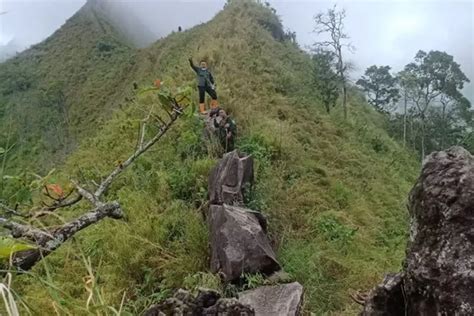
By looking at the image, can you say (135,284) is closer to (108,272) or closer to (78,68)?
(108,272)

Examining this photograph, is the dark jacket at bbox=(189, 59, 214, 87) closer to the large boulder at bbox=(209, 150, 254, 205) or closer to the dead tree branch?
the large boulder at bbox=(209, 150, 254, 205)

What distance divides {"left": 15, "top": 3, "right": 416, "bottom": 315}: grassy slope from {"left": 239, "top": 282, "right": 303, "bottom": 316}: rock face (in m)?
0.59

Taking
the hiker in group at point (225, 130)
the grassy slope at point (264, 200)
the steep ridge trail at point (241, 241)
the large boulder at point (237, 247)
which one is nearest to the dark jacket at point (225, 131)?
the hiker in group at point (225, 130)

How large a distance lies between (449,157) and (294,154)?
7384 millimetres

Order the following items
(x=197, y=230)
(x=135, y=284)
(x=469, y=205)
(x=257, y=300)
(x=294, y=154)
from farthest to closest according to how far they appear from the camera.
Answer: (x=294, y=154)
(x=197, y=230)
(x=135, y=284)
(x=257, y=300)
(x=469, y=205)

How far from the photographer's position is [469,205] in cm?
222

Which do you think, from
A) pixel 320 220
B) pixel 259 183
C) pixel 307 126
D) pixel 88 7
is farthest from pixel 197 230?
pixel 88 7

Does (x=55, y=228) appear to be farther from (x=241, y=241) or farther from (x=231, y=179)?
(x=231, y=179)

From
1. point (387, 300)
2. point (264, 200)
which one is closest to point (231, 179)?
point (264, 200)

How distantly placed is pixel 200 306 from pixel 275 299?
8.03ft

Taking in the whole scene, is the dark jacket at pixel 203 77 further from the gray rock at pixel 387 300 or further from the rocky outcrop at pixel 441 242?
the gray rock at pixel 387 300

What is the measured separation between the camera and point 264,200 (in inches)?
291

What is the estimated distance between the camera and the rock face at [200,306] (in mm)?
2303

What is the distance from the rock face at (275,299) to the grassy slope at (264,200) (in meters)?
0.59
